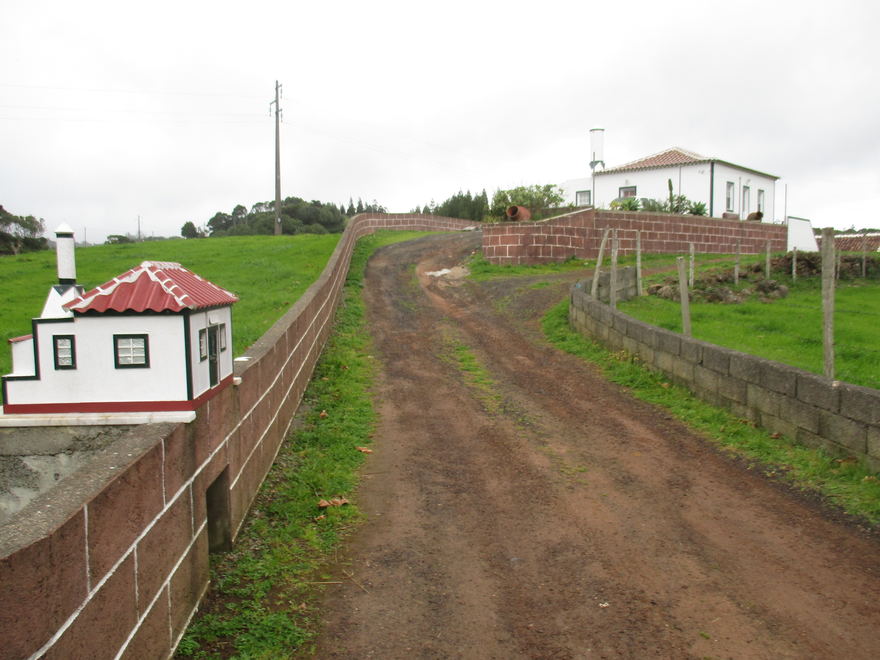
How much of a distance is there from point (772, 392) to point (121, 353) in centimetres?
634

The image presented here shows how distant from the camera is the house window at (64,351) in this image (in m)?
4.25

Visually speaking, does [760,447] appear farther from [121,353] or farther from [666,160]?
[666,160]

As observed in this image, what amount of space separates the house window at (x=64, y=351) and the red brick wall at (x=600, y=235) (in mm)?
18653

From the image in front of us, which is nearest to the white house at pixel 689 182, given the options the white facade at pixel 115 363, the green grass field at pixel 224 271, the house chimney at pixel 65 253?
the green grass field at pixel 224 271

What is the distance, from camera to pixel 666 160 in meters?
36.7

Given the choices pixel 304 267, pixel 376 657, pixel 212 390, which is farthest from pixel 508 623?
pixel 304 267

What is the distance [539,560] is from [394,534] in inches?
45.0

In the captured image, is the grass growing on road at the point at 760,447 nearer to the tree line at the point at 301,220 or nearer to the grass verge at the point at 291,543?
the grass verge at the point at 291,543

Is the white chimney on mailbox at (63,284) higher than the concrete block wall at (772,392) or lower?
higher

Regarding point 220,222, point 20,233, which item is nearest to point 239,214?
point 220,222

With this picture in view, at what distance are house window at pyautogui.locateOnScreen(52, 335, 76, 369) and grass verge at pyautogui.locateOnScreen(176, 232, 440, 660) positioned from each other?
63.6 inches

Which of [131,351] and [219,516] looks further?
[219,516]

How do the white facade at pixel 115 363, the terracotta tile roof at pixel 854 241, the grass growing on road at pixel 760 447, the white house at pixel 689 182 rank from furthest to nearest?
the white house at pixel 689 182 → the terracotta tile roof at pixel 854 241 → the grass growing on road at pixel 760 447 → the white facade at pixel 115 363

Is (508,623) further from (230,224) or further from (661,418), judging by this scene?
(230,224)
